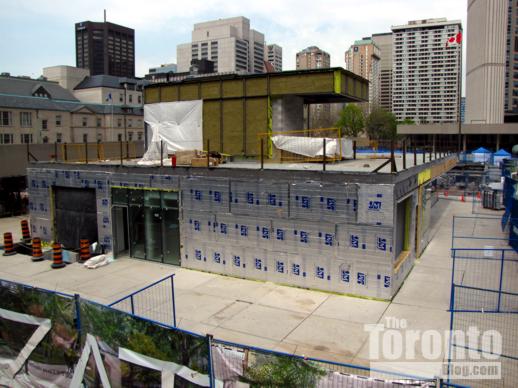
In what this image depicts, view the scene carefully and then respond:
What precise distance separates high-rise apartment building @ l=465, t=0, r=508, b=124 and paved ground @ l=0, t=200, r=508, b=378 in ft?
300

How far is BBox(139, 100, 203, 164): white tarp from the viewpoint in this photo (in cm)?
2098

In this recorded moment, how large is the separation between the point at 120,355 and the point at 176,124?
15.7 m

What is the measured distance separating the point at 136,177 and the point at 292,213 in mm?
6710

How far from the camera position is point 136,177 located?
57.2ft

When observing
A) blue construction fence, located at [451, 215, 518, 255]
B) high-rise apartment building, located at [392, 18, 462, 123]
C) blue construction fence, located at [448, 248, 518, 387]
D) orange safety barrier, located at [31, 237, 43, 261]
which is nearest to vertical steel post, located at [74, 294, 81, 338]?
blue construction fence, located at [448, 248, 518, 387]

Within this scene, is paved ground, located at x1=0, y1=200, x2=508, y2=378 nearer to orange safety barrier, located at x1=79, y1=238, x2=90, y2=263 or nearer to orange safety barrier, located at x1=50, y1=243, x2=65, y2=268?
orange safety barrier, located at x1=50, y1=243, x2=65, y2=268

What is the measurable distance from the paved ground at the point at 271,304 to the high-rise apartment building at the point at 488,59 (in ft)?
300

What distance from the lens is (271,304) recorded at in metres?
12.9

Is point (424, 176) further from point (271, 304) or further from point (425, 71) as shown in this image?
point (425, 71)

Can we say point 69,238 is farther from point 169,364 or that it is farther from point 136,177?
point 169,364

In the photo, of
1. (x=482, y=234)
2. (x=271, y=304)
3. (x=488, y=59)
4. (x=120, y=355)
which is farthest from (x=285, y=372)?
(x=488, y=59)

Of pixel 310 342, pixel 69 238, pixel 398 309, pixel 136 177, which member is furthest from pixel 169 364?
pixel 69 238

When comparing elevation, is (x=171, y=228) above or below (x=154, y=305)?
above

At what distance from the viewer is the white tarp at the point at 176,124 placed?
826 inches
